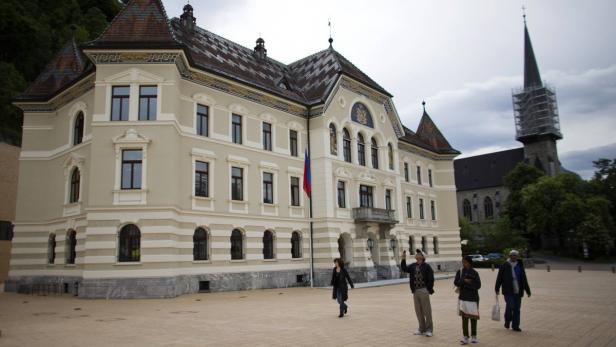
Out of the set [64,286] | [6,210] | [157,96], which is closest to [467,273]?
[157,96]

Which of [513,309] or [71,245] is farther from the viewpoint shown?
[71,245]

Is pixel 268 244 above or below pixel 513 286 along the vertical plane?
above

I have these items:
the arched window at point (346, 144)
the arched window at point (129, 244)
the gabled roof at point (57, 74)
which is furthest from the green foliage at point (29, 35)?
the arched window at point (346, 144)

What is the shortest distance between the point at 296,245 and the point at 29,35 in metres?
36.5

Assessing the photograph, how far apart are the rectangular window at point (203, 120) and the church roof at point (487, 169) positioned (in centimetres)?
8203

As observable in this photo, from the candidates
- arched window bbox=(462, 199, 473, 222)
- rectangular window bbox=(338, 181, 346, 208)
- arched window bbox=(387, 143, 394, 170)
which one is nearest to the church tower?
arched window bbox=(462, 199, 473, 222)

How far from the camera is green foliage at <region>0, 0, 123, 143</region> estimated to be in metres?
40.5

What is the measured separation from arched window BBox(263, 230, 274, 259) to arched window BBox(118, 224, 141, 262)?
844 cm

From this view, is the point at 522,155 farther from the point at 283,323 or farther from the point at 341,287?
the point at 283,323

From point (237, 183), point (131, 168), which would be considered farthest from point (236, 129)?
point (131, 168)

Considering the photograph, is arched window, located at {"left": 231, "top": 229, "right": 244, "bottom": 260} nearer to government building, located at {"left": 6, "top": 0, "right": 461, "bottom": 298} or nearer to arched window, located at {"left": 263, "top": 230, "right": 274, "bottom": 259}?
government building, located at {"left": 6, "top": 0, "right": 461, "bottom": 298}

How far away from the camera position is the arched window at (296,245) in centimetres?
3081

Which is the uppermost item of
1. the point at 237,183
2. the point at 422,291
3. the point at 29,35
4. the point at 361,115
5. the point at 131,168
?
the point at 29,35

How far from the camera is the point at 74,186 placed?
26.3 meters
